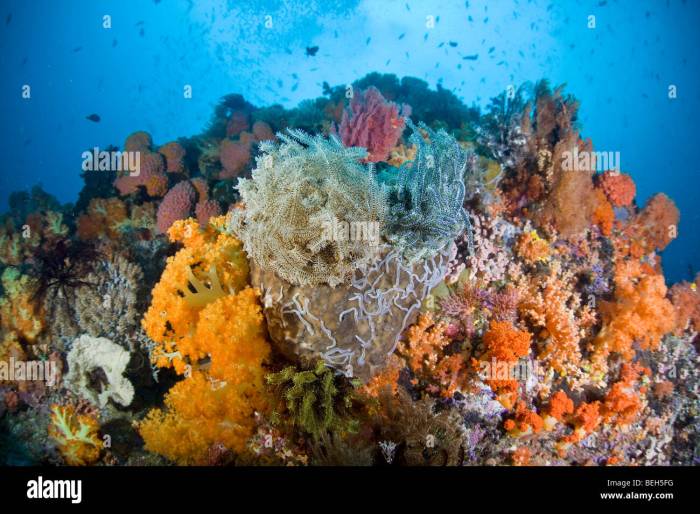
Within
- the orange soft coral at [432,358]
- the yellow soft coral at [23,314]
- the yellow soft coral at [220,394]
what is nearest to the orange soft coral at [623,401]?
the orange soft coral at [432,358]

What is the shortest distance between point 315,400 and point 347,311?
1.01m

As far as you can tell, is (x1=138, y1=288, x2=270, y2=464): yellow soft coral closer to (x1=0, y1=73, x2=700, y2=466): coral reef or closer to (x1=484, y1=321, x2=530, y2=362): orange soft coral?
(x1=0, y1=73, x2=700, y2=466): coral reef

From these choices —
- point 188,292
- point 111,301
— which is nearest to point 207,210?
point 111,301

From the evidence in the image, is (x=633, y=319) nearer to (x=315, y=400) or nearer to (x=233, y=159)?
(x=315, y=400)

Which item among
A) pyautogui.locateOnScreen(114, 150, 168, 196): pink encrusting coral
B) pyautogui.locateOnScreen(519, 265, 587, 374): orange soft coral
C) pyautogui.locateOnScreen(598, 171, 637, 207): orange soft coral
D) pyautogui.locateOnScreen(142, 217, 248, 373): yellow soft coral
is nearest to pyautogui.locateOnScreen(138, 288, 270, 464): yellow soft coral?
pyautogui.locateOnScreen(142, 217, 248, 373): yellow soft coral

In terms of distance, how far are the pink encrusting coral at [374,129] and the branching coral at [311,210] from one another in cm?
334

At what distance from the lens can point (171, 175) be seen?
9.45 m

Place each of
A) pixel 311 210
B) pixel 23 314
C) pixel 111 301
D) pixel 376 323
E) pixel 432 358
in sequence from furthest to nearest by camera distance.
Result: pixel 23 314 → pixel 111 301 → pixel 432 358 → pixel 376 323 → pixel 311 210

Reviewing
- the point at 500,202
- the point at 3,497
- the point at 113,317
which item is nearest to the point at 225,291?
the point at 113,317

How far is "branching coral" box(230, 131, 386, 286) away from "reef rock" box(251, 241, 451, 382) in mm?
193

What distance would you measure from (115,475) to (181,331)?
1.67 m

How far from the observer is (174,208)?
304 inches

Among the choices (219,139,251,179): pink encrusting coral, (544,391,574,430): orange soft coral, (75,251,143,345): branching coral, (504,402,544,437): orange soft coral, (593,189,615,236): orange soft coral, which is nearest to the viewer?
(504,402,544,437): orange soft coral

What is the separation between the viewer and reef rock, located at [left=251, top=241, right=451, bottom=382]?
13.0 feet
